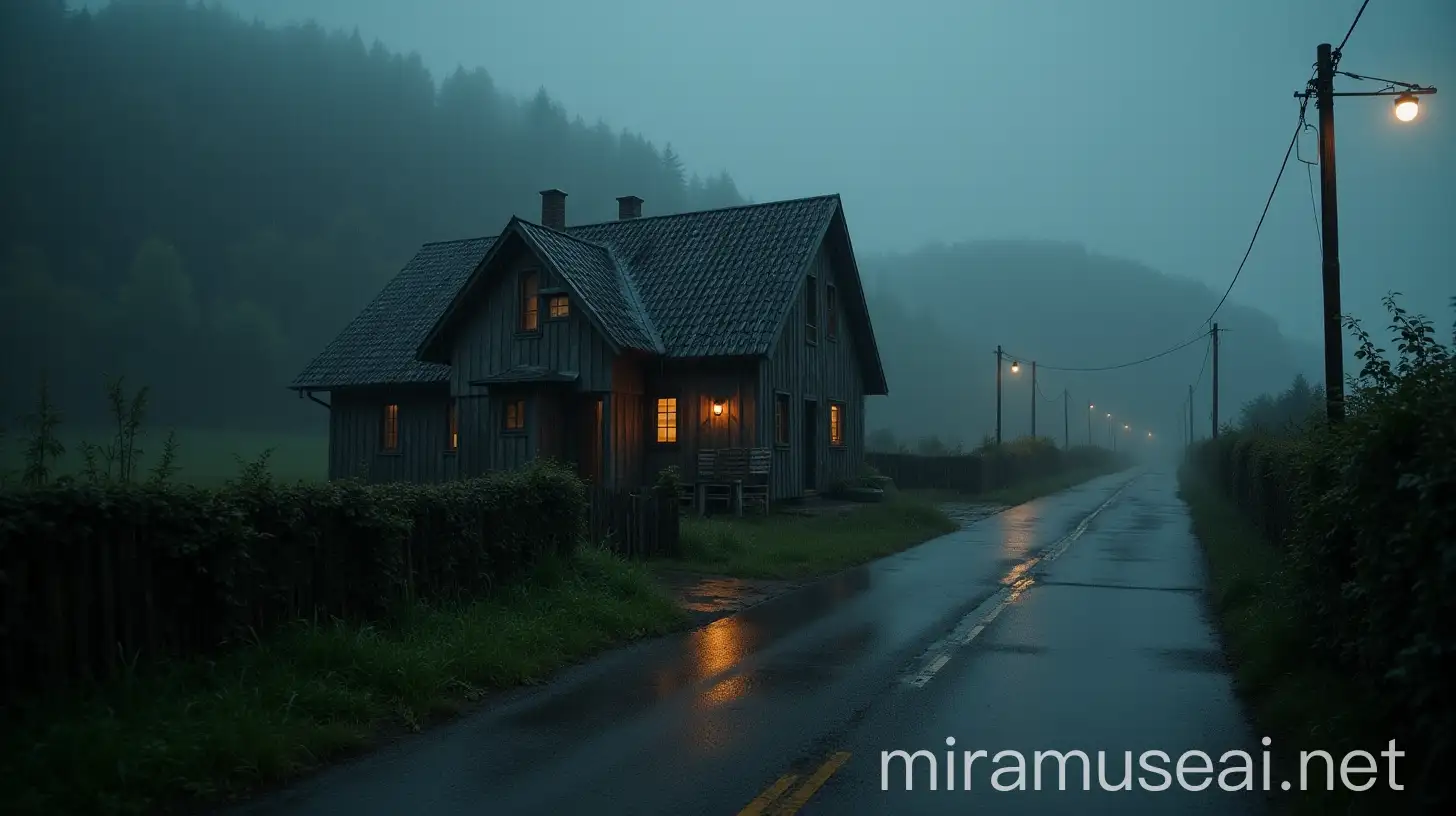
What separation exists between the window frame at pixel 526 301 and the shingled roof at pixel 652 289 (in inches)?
34.1

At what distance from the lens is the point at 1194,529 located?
2498 cm

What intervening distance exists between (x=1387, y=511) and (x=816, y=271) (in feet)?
74.6

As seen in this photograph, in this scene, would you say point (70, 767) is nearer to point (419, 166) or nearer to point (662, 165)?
point (419, 166)

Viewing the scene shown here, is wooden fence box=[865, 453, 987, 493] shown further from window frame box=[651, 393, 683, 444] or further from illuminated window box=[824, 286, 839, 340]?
window frame box=[651, 393, 683, 444]

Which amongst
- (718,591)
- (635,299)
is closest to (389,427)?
(635,299)

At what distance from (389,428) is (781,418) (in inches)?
456

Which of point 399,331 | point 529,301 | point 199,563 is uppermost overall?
point 529,301

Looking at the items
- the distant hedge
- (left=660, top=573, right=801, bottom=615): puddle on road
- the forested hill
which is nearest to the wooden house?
(left=660, top=573, right=801, bottom=615): puddle on road

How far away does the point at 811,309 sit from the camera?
1102 inches

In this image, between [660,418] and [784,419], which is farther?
[784,419]

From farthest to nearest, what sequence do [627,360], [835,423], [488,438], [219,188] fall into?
1. [219,188]
2. [835,423]
3. [488,438]
4. [627,360]

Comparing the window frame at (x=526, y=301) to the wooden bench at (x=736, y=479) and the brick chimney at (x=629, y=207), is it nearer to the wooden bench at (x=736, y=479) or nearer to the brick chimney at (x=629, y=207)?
the wooden bench at (x=736, y=479)

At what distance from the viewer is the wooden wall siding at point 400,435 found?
93.8ft

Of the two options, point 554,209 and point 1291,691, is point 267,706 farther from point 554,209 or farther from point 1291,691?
point 554,209
